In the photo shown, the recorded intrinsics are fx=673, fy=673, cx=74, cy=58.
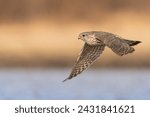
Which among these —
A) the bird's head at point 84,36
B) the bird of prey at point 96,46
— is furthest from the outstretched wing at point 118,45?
the bird's head at point 84,36

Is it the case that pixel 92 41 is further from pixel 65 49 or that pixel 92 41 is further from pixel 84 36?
pixel 65 49

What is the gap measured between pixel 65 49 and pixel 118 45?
0.32 meters

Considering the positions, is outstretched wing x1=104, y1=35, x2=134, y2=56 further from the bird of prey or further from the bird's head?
the bird's head

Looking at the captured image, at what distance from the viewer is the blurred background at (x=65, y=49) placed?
3.92 m

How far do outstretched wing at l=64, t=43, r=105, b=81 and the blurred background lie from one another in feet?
0.10

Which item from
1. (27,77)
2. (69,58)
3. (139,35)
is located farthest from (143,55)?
(27,77)

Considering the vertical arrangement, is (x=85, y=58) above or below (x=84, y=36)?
below

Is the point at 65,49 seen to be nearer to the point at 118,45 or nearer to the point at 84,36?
the point at 84,36

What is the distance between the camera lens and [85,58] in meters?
3.94

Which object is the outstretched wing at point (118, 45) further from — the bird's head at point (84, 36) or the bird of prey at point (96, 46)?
the bird's head at point (84, 36)

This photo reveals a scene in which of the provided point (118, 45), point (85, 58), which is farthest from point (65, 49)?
point (118, 45)

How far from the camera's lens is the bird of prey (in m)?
3.88

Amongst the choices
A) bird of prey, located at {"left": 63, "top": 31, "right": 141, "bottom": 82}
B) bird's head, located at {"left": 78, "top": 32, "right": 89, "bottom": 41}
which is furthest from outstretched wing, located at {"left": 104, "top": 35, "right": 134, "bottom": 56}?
bird's head, located at {"left": 78, "top": 32, "right": 89, "bottom": 41}

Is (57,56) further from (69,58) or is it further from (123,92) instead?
(123,92)
